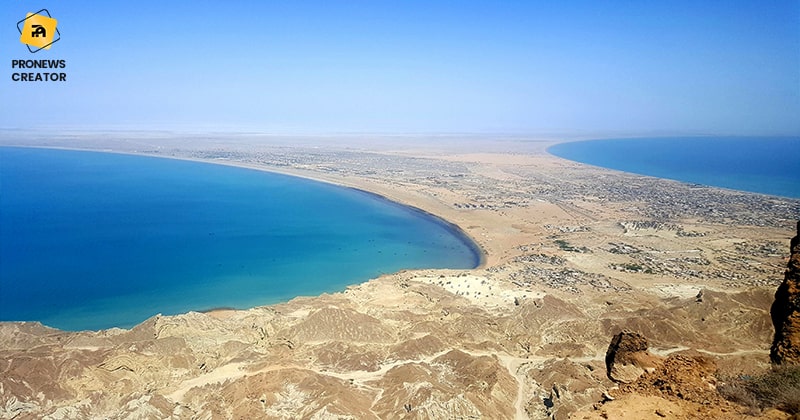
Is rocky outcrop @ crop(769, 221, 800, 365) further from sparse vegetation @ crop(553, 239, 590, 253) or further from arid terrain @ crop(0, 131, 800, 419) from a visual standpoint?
sparse vegetation @ crop(553, 239, 590, 253)

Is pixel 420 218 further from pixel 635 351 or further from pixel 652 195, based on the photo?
pixel 635 351

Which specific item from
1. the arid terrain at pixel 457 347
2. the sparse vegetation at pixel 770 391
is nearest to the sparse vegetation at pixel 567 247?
the arid terrain at pixel 457 347

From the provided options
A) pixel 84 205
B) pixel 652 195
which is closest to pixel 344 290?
pixel 84 205

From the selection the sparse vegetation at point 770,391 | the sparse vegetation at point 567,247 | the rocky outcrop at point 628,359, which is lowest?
the sparse vegetation at point 567,247

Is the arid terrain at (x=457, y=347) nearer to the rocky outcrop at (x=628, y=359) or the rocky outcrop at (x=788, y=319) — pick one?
the rocky outcrop at (x=628, y=359)

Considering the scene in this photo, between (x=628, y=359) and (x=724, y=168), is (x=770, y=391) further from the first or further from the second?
(x=724, y=168)

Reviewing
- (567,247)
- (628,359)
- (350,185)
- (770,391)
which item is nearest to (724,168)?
(350,185)
